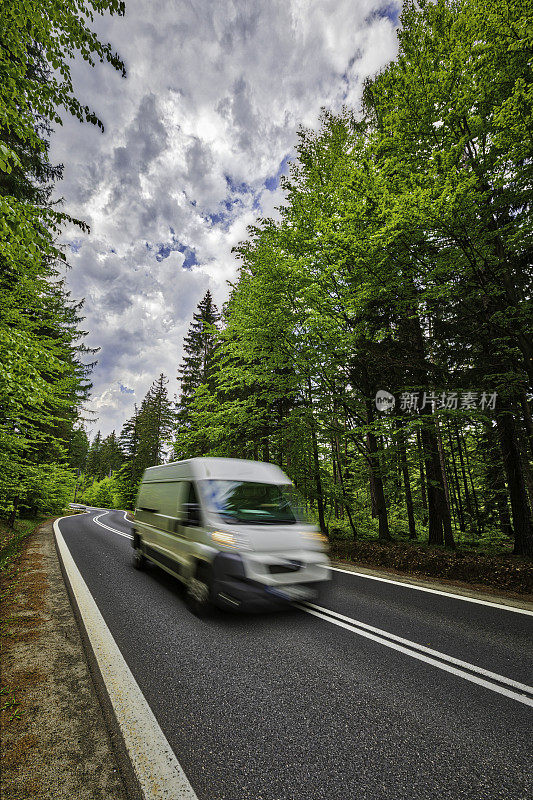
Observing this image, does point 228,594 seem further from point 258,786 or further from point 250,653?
point 258,786

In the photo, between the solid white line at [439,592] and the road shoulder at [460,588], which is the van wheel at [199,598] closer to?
the solid white line at [439,592]

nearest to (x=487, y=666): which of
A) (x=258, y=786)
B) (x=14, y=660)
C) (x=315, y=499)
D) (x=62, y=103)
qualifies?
(x=258, y=786)

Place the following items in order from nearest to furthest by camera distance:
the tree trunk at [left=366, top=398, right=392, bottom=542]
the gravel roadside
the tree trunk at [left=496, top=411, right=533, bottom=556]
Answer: the gravel roadside → the tree trunk at [left=496, top=411, right=533, bottom=556] → the tree trunk at [left=366, top=398, right=392, bottom=542]

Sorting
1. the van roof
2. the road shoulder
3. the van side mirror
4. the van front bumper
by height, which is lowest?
the road shoulder

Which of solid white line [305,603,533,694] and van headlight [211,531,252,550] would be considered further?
van headlight [211,531,252,550]

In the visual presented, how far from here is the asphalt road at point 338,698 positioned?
2059 millimetres

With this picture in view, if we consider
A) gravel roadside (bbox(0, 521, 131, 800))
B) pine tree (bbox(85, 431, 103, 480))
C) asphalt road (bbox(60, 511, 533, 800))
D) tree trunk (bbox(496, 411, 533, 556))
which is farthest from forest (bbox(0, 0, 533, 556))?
pine tree (bbox(85, 431, 103, 480))

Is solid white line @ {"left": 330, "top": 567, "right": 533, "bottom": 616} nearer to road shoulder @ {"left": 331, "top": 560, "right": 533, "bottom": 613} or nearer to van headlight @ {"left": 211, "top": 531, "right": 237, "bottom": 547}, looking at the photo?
road shoulder @ {"left": 331, "top": 560, "right": 533, "bottom": 613}

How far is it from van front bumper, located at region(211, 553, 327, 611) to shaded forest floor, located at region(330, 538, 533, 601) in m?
4.38

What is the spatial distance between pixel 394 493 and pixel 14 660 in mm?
10329

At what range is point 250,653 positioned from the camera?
361 cm

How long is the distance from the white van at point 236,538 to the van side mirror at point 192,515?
0.02 m

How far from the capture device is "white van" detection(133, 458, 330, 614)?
433cm

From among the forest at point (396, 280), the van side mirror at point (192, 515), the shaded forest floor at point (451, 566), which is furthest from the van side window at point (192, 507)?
the shaded forest floor at point (451, 566)
